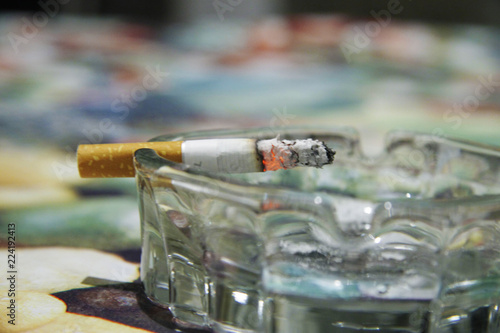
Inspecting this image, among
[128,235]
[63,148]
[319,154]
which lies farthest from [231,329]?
[63,148]

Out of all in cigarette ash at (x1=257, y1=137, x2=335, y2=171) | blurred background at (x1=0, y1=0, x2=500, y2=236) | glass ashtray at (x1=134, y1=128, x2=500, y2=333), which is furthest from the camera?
blurred background at (x1=0, y1=0, x2=500, y2=236)

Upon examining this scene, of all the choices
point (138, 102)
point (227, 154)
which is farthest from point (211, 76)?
point (227, 154)

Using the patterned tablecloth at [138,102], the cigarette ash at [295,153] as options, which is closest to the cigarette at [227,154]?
the cigarette ash at [295,153]

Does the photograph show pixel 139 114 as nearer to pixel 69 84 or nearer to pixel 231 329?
pixel 69 84

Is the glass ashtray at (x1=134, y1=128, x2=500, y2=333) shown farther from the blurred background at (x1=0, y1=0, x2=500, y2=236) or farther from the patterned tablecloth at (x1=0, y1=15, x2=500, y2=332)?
the blurred background at (x1=0, y1=0, x2=500, y2=236)

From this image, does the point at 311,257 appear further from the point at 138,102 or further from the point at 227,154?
the point at 138,102

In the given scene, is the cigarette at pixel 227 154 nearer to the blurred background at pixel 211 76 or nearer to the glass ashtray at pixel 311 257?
the glass ashtray at pixel 311 257

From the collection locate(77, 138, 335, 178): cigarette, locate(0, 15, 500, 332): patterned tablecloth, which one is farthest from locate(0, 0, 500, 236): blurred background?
locate(77, 138, 335, 178): cigarette
